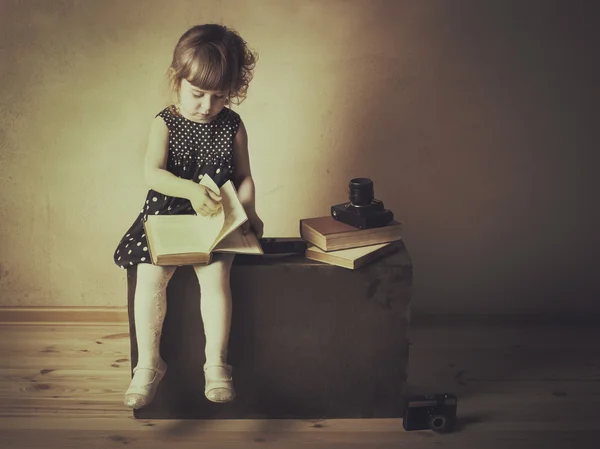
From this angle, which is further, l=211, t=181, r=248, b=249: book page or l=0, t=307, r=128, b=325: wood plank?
l=0, t=307, r=128, b=325: wood plank

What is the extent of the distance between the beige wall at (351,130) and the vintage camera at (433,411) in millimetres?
638

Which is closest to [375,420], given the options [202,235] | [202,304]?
[202,304]

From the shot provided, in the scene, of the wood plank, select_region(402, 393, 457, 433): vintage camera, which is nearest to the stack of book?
select_region(402, 393, 457, 433): vintage camera

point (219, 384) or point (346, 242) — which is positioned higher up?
point (346, 242)

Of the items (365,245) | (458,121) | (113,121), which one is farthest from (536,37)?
(113,121)

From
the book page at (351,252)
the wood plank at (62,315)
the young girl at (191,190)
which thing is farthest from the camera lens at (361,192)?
the wood plank at (62,315)

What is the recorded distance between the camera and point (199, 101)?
1.85 meters

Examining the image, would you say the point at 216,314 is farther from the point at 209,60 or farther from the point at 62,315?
the point at 62,315

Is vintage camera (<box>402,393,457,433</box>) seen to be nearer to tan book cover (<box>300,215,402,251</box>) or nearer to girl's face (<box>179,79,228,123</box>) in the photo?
tan book cover (<box>300,215,402,251</box>)

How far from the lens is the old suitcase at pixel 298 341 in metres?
1.87

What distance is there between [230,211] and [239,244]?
75 millimetres

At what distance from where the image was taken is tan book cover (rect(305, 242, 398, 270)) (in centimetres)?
184

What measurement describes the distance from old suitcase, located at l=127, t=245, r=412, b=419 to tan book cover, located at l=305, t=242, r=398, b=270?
0.05ft

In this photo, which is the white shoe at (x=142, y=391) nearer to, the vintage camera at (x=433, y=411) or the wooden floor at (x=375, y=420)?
the wooden floor at (x=375, y=420)
